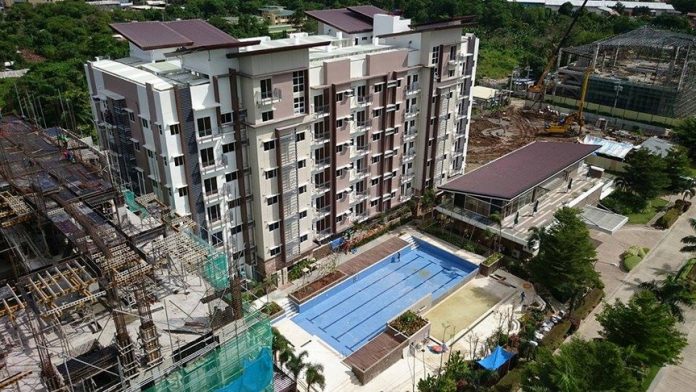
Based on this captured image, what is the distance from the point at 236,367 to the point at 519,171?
36433mm

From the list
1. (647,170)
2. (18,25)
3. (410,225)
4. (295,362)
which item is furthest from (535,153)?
(18,25)

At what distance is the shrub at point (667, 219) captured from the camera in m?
50.0

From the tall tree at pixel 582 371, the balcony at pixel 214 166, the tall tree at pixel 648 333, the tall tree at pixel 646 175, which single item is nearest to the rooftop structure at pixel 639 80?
the tall tree at pixel 646 175

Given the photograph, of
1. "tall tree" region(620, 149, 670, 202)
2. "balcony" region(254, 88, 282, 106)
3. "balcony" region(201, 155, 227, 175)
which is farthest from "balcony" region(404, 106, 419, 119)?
"tall tree" region(620, 149, 670, 202)

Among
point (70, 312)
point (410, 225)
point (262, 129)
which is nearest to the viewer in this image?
point (70, 312)

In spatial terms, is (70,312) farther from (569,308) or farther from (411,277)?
(569,308)

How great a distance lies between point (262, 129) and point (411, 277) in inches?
721

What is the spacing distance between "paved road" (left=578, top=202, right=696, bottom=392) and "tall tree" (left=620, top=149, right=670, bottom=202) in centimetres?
390

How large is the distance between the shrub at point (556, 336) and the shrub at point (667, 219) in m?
21.8

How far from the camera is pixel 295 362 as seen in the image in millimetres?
29391

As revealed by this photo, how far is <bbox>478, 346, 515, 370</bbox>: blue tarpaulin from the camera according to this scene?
31875 millimetres

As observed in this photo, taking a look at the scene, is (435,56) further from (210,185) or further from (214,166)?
(210,185)

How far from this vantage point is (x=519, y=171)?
1983 inches

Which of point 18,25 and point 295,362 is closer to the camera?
point 295,362
